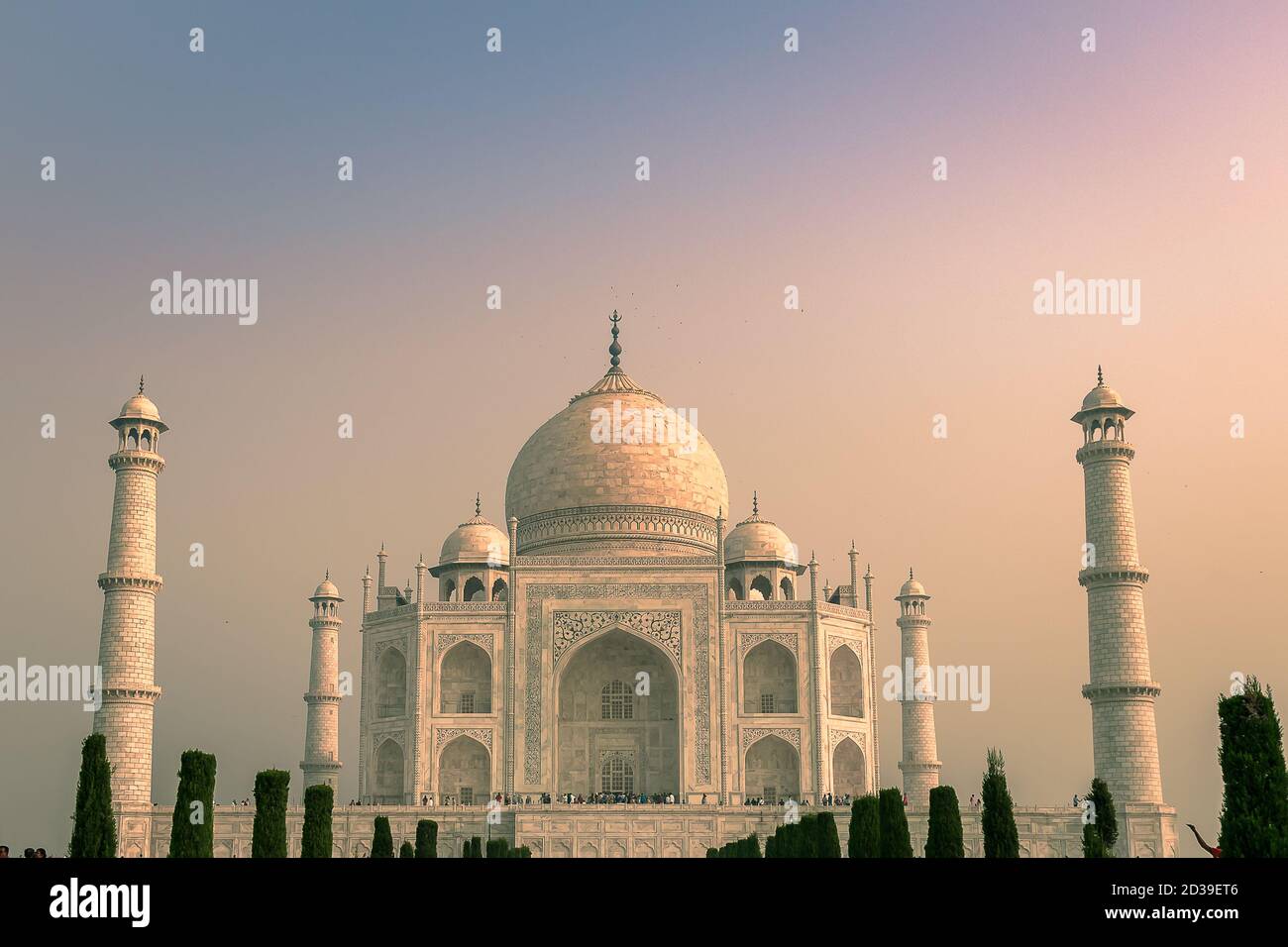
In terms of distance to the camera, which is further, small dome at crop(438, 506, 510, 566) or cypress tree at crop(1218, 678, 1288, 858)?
small dome at crop(438, 506, 510, 566)

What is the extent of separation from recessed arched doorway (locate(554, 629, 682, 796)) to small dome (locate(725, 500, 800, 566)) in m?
4.35

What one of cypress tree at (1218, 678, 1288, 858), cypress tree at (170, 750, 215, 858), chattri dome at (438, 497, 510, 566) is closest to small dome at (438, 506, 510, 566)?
chattri dome at (438, 497, 510, 566)

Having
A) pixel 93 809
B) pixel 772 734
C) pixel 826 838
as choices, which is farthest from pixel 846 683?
pixel 93 809

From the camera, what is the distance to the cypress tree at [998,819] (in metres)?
20.5

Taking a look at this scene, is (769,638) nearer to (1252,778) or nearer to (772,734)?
(772,734)

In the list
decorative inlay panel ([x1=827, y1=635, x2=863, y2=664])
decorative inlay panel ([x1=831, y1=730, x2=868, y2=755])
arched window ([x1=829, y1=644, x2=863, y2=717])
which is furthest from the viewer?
arched window ([x1=829, y1=644, x2=863, y2=717])

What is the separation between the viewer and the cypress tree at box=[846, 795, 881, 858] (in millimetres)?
23984

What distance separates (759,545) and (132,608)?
1674 centimetres

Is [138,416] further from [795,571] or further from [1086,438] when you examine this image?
[1086,438]

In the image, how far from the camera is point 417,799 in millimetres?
37938

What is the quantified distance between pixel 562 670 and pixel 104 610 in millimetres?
11215

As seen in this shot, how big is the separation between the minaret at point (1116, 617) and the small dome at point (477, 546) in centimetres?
1574

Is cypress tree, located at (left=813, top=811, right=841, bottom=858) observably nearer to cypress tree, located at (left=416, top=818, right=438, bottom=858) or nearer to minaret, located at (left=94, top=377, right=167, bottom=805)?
cypress tree, located at (left=416, top=818, right=438, bottom=858)

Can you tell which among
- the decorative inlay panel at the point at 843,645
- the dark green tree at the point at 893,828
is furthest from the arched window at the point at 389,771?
the dark green tree at the point at 893,828
